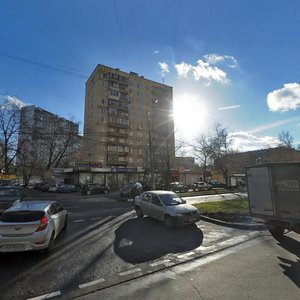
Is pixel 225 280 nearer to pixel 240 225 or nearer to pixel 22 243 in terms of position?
pixel 22 243

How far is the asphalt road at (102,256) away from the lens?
511 cm

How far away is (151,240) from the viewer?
8953 mm

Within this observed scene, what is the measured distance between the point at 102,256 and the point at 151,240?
2.37 metres

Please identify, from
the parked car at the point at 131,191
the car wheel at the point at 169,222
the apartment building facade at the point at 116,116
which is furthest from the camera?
the apartment building facade at the point at 116,116

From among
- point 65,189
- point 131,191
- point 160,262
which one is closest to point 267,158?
point 131,191

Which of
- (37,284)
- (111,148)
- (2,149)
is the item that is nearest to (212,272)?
(37,284)

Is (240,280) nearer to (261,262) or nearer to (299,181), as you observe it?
(261,262)

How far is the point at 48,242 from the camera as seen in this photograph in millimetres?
7016

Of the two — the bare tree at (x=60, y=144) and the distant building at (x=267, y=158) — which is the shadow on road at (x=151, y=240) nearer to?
the distant building at (x=267, y=158)

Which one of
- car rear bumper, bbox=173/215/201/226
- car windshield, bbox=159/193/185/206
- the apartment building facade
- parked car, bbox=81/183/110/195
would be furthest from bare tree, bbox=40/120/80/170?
car rear bumper, bbox=173/215/201/226

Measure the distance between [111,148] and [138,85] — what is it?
2344 centimetres

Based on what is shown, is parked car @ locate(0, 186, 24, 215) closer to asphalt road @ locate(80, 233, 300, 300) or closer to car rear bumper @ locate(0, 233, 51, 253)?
car rear bumper @ locate(0, 233, 51, 253)

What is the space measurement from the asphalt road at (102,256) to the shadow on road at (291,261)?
1.18m

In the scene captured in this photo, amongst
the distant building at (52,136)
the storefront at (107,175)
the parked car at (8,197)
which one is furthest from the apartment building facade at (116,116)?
the parked car at (8,197)
